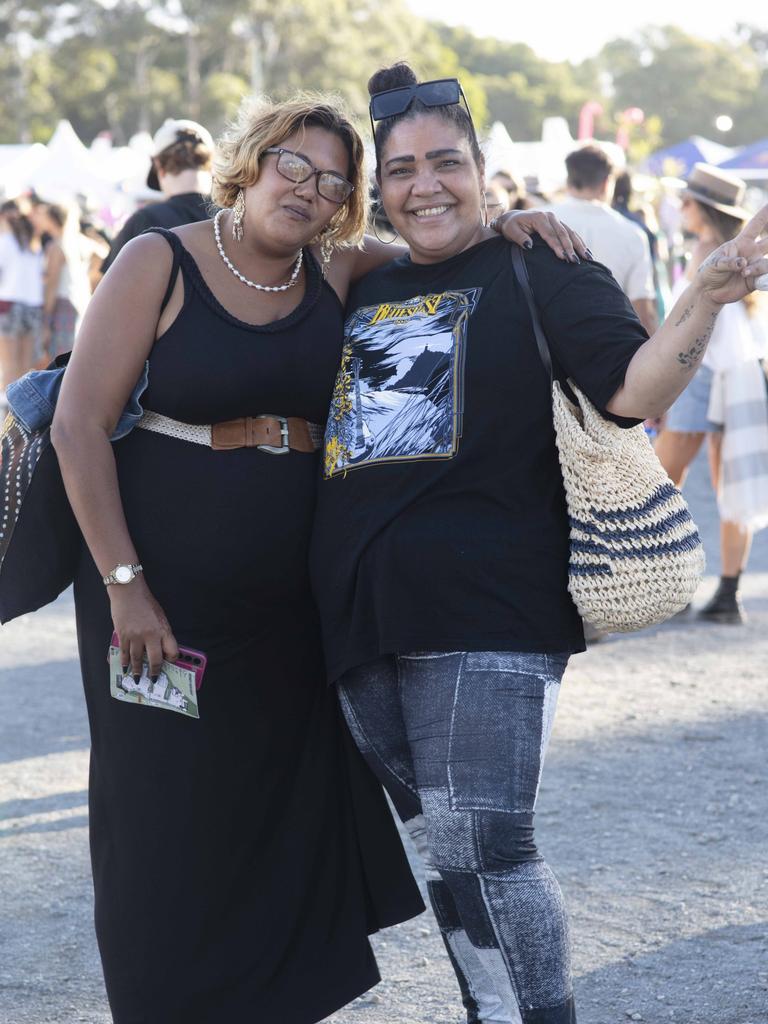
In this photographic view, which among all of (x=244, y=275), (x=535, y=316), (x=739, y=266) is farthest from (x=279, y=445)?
(x=739, y=266)

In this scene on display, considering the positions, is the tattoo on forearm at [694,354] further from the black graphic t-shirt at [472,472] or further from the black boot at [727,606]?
the black boot at [727,606]

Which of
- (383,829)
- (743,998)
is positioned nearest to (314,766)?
(383,829)

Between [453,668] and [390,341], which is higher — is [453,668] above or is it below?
below

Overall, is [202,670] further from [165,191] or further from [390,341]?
[165,191]

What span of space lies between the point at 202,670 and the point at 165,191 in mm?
3206

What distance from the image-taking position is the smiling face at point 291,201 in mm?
2605

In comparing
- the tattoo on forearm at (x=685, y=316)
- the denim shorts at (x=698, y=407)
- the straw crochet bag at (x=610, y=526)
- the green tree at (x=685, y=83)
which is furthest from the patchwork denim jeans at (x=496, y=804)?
the green tree at (x=685, y=83)

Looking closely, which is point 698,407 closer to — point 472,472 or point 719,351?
point 719,351

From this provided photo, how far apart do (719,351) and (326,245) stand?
4.22 metres

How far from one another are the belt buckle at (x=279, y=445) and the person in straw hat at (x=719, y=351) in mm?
4199

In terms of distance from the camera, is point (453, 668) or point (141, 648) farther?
point (141, 648)

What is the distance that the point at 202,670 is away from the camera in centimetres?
267

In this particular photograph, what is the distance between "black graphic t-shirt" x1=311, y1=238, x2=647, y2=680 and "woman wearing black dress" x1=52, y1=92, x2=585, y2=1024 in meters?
0.16

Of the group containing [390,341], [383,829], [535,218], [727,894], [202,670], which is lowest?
[727,894]
